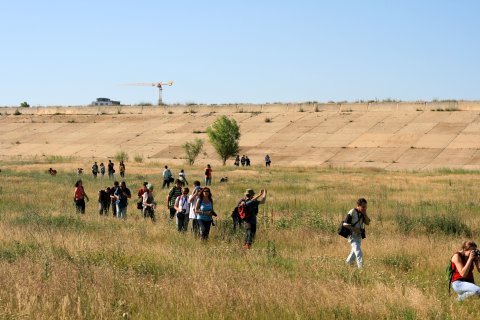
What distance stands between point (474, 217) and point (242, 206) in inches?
334

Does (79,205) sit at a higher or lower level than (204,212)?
lower

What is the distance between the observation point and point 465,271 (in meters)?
9.98

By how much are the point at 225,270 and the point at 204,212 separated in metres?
4.42

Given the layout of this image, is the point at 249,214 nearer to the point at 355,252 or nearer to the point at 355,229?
the point at 355,229

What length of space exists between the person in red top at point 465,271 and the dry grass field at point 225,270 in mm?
179

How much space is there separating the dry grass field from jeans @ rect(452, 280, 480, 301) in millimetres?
131

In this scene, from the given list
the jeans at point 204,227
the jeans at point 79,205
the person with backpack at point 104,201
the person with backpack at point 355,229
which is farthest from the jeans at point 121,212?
the person with backpack at point 355,229

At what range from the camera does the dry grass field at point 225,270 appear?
8.73 m

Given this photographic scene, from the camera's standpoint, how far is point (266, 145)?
225 feet

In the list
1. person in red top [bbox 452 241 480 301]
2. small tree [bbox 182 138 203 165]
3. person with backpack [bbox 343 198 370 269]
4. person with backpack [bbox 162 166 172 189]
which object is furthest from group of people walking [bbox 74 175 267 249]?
small tree [bbox 182 138 203 165]

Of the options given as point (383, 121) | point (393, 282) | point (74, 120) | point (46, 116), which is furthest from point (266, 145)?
point (393, 282)

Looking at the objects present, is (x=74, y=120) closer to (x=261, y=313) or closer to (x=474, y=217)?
(x=474, y=217)

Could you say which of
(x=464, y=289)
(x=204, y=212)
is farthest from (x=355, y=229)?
(x=204, y=212)

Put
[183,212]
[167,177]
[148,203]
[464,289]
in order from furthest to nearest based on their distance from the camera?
1. [167,177]
2. [148,203]
3. [183,212]
4. [464,289]
